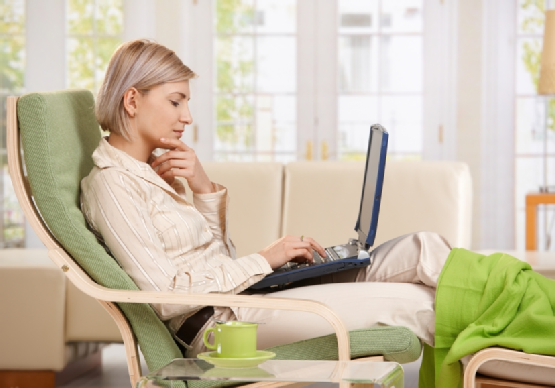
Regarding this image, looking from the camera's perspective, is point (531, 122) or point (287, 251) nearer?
point (287, 251)

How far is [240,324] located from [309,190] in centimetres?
185

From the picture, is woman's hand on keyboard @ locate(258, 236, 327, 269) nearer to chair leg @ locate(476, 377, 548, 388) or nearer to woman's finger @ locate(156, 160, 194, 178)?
woman's finger @ locate(156, 160, 194, 178)

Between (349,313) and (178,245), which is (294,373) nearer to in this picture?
(349,313)

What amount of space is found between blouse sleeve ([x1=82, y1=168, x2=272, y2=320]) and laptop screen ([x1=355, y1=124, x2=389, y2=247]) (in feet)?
1.12

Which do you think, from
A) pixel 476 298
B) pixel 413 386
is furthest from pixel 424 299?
pixel 413 386

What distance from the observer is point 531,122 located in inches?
193

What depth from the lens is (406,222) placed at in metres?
3.05

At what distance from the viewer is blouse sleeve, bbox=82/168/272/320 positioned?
5.57 feet

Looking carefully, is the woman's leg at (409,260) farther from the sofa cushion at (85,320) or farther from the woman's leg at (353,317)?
the sofa cushion at (85,320)

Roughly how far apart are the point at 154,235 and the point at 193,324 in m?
0.24

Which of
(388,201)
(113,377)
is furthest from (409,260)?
(113,377)

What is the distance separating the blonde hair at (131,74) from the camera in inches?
74.4

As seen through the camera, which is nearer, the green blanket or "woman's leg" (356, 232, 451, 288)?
the green blanket

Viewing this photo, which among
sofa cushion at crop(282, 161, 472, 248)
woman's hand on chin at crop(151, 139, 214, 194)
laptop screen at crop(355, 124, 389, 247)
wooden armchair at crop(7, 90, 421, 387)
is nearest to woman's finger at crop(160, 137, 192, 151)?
woman's hand on chin at crop(151, 139, 214, 194)
